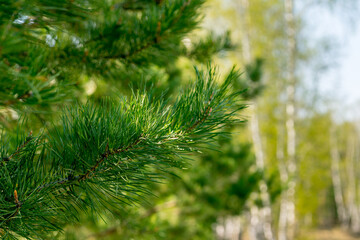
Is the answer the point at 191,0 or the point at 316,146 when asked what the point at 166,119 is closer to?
the point at 191,0

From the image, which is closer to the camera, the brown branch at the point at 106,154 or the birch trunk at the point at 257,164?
the brown branch at the point at 106,154

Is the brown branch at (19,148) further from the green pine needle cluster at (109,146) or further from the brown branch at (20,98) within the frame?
the brown branch at (20,98)

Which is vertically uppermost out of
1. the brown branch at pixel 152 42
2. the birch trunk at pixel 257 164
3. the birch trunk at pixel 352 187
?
the brown branch at pixel 152 42

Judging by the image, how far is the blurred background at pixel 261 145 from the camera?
2.13m

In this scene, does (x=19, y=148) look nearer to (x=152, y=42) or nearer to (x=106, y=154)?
(x=106, y=154)

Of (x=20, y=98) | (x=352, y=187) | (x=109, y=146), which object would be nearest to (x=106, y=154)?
(x=109, y=146)

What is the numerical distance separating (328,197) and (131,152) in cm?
2723

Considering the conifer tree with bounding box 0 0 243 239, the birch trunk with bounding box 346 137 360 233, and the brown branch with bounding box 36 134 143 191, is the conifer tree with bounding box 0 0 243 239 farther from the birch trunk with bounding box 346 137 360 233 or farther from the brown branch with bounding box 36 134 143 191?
the birch trunk with bounding box 346 137 360 233

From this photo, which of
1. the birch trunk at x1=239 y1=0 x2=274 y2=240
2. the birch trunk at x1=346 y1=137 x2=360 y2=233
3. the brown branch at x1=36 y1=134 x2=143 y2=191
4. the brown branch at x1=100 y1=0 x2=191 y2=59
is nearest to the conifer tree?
the brown branch at x1=36 y1=134 x2=143 y2=191

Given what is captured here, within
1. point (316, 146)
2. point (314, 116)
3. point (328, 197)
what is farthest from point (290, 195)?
point (328, 197)

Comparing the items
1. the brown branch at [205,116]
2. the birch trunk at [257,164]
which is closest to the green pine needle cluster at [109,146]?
the brown branch at [205,116]

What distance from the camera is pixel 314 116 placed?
13.0 meters

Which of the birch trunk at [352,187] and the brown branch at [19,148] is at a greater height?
the brown branch at [19,148]

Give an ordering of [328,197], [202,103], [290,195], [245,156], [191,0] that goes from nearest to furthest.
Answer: [202,103]
[191,0]
[245,156]
[290,195]
[328,197]
